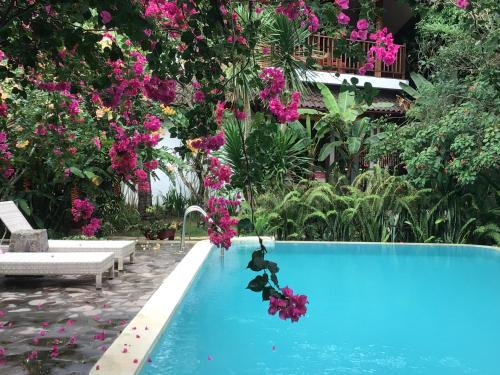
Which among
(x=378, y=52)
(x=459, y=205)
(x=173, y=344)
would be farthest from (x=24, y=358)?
(x=459, y=205)

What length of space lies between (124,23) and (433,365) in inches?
164

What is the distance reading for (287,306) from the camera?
2209mm

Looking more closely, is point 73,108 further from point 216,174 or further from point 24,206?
point 24,206

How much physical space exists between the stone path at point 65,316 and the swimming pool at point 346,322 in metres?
0.49

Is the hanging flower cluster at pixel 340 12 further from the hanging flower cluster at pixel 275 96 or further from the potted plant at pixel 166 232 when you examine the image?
the potted plant at pixel 166 232

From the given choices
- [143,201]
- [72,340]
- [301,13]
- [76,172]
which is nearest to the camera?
[301,13]

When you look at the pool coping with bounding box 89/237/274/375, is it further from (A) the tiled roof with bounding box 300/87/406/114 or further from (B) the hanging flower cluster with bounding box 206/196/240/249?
(A) the tiled roof with bounding box 300/87/406/114

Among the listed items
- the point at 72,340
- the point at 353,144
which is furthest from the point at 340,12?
the point at 353,144

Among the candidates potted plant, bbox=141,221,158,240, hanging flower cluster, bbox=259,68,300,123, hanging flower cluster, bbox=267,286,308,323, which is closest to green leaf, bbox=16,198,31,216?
potted plant, bbox=141,221,158,240

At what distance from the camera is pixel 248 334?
5.68 m

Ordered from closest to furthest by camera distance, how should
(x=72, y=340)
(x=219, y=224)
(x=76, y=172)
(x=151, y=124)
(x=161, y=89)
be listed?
1. (x=161, y=89)
2. (x=219, y=224)
3. (x=72, y=340)
4. (x=151, y=124)
5. (x=76, y=172)

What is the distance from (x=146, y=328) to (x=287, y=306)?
9.10ft

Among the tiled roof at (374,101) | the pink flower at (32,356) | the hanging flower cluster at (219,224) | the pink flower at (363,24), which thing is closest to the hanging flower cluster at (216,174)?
the hanging flower cluster at (219,224)

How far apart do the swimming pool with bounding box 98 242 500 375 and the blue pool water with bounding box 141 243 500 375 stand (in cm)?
1
